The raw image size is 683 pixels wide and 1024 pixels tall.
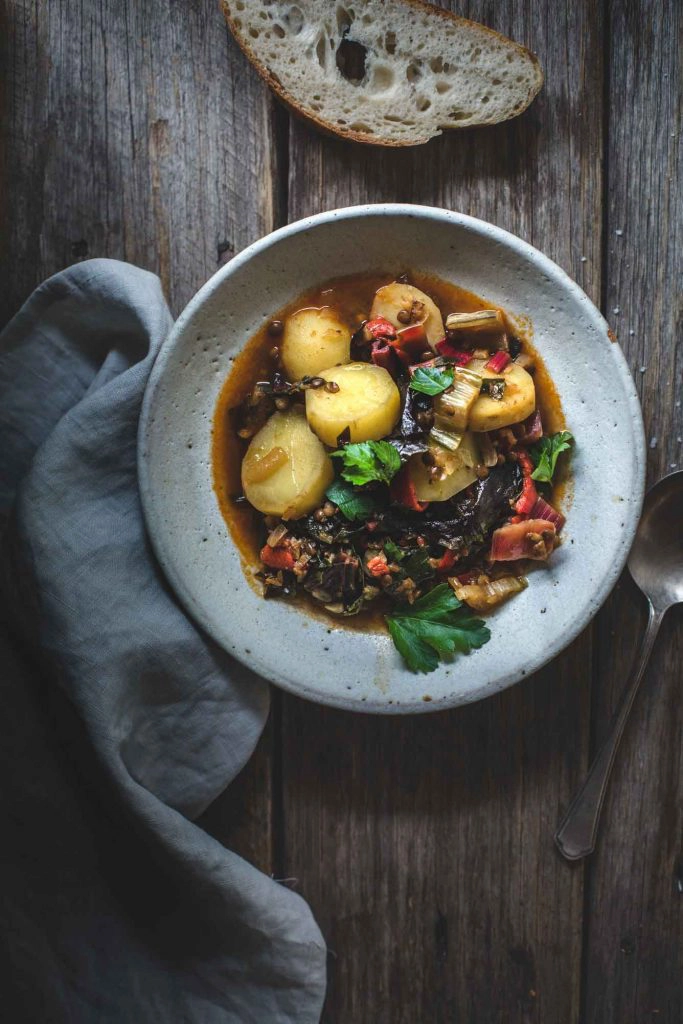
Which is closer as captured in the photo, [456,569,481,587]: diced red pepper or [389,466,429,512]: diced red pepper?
[389,466,429,512]: diced red pepper

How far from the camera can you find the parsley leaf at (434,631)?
2.23 meters

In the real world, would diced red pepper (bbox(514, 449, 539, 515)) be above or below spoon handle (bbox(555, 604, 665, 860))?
above

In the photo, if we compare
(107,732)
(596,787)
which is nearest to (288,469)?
(107,732)

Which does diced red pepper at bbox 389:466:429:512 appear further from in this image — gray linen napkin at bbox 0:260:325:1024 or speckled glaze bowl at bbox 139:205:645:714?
gray linen napkin at bbox 0:260:325:1024

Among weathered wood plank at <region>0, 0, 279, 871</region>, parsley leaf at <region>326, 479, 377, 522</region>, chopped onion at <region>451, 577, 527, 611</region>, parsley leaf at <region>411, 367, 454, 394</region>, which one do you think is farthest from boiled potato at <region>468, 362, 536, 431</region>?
weathered wood plank at <region>0, 0, 279, 871</region>

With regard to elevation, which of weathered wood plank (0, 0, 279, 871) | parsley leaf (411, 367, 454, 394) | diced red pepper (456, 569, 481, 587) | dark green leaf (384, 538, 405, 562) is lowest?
diced red pepper (456, 569, 481, 587)

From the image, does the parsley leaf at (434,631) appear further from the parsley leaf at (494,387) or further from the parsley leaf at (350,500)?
the parsley leaf at (494,387)

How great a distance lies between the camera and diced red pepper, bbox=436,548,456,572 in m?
2.24

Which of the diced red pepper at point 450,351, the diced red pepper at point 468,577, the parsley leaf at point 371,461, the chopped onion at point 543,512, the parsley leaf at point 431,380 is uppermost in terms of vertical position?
the diced red pepper at point 450,351

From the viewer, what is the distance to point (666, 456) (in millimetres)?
2459

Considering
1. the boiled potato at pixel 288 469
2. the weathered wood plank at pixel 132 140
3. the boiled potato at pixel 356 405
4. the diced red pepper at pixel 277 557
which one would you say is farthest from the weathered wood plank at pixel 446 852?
the weathered wood plank at pixel 132 140

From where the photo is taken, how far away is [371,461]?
2072 millimetres

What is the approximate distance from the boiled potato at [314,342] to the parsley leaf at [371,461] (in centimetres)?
32

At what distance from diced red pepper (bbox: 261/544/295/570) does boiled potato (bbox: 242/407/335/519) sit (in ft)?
0.37
